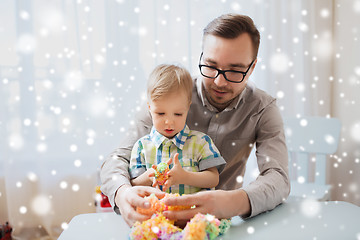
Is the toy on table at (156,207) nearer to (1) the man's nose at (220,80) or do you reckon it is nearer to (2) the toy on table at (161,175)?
(2) the toy on table at (161,175)

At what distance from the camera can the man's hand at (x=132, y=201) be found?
100cm

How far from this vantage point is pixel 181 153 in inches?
48.3

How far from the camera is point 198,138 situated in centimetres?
127

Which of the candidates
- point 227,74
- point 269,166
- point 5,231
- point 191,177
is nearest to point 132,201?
point 191,177

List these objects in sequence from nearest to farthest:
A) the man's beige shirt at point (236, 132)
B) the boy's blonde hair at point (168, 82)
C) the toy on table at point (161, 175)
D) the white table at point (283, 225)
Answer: the white table at point (283, 225) → the toy on table at point (161, 175) → the boy's blonde hair at point (168, 82) → the man's beige shirt at point (236, 132)

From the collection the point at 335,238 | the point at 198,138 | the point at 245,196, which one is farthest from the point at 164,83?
the point at 335,238

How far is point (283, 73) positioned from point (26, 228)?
2302 mm

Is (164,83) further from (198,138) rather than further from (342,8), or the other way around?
(342,8)

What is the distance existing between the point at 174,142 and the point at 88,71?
159 cm

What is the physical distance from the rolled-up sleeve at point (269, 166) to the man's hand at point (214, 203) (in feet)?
0.11

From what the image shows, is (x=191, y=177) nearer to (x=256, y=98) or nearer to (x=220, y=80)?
(x=220, y=80)

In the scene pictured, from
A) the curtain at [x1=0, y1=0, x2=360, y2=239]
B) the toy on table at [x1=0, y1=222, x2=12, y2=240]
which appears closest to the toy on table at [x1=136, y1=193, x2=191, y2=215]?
the curtain at [x1=0, y1=0, x2=360, y2=239]

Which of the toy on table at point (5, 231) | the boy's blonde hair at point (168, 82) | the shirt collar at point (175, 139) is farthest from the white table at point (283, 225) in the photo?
the toy on table at point (5, 231)

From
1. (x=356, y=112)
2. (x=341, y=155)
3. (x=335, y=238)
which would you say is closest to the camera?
(x=335, y=238)
